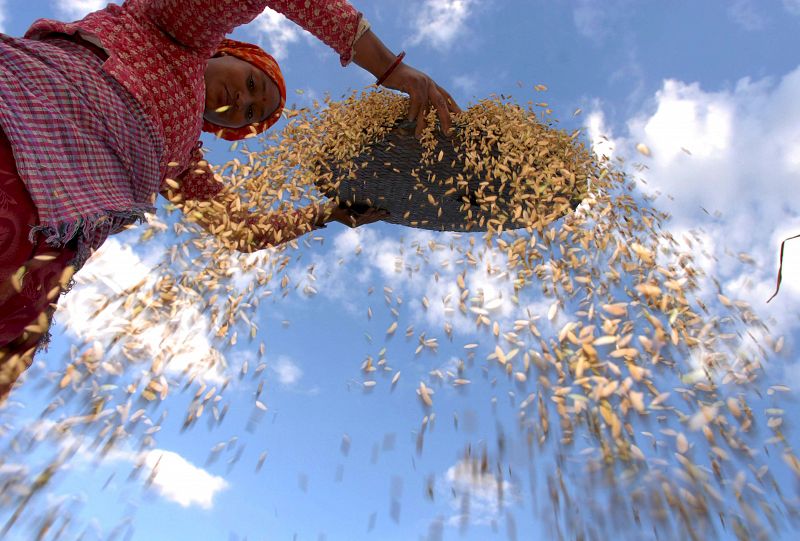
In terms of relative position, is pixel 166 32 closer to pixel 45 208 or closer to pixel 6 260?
pixel 45 208

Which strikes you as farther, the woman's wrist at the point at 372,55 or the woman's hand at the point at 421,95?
A: the woman's hand at the point at 421,95

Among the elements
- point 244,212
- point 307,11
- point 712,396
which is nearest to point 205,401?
point 244,212

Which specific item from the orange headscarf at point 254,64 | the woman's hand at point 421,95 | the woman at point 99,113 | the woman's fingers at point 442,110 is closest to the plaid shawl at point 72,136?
the woman at point 99,113

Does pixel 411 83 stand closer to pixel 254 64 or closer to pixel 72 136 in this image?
pixel 254 64

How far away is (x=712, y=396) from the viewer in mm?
1719

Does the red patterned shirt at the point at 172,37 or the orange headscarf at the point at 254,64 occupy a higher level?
the orange headscarf at the point at 254,64

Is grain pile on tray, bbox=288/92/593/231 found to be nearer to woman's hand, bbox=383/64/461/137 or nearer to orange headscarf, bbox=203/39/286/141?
woman's hand, bbox=383/64/461/137

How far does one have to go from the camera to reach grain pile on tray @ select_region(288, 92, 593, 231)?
7.40ft

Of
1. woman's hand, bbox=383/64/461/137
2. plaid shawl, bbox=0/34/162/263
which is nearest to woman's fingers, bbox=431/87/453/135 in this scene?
woman's hand, bbox=383/64/461/137

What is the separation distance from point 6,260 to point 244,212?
1.18m

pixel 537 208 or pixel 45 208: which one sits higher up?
pixel 537 208

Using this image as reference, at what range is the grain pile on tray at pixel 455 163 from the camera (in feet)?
7.40

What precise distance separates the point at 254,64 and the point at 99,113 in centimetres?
81

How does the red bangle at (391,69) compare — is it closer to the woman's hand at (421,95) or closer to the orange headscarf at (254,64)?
the woman's hand at (421,95)
